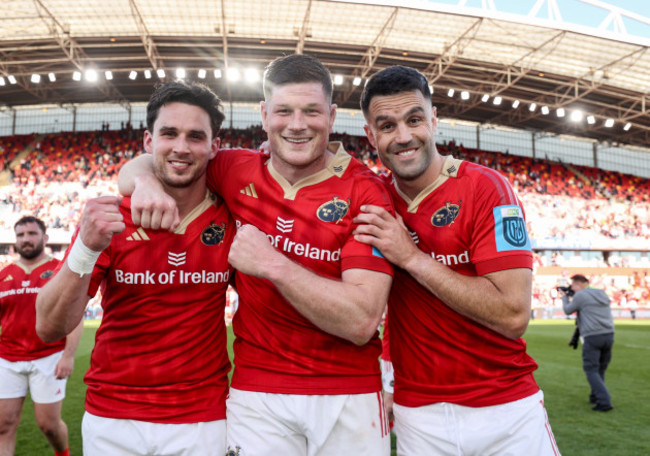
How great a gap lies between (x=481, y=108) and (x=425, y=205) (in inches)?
1108

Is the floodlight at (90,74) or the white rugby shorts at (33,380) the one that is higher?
the floodlight at (90,74)

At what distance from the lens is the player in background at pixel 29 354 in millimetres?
5105

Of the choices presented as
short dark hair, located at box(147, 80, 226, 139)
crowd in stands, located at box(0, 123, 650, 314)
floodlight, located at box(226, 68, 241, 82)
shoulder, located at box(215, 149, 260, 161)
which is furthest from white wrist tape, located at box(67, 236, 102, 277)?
crowd in stands, located at box(0, 123, 650, 314)

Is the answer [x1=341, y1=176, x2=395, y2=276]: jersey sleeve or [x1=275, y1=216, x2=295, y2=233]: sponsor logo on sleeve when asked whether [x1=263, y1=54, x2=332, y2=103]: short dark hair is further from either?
[x1=275, y1=216, x2=295, y2=233]: sponsor logo on sleeve

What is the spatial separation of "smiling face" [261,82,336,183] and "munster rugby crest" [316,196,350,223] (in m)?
0.23

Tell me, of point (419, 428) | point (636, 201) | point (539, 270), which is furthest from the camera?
point (636, 201)

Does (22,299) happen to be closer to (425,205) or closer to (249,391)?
(249,391)

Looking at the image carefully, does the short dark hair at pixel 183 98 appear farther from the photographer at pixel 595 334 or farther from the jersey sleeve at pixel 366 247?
the photographer at pixel 595 334

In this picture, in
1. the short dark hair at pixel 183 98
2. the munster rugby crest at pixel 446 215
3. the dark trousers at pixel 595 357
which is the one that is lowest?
the dark trousers at pixel 595 357

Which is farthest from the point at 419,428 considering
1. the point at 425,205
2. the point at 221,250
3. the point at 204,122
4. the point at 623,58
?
the point at 623,58

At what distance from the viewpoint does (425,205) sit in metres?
2.66

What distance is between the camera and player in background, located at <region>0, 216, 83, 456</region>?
5105 mm

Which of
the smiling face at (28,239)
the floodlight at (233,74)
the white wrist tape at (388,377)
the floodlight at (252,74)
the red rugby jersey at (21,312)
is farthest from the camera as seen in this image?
the floodlight at (233,74)

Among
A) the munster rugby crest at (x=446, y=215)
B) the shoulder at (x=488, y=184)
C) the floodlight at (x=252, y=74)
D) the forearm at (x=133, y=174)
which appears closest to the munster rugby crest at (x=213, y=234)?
the forearm at (x=133, y=174)
